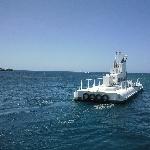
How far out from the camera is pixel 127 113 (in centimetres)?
3972

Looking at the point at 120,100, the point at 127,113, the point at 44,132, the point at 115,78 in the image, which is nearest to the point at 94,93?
the point at 120,100

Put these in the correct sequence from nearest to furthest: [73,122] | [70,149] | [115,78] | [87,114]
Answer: [70,149]
[73,122]
[87,114]
[115,78]

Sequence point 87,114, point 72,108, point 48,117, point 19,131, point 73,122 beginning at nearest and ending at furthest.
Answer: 1. point 19,131
2. point 73,122
3. point 48,117
4. point 87,114
5. point 72,108

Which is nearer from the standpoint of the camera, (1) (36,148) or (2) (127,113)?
(1) (36,148)

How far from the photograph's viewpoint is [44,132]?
27375 millimetres

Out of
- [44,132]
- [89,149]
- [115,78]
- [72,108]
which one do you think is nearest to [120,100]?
[72,108]

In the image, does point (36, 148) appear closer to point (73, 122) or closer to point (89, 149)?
point (89, 149)

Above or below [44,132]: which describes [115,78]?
above

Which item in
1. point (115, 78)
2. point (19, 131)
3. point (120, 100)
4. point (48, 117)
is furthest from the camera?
point (115, 78)

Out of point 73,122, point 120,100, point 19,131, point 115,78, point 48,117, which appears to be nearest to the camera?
point 19,131

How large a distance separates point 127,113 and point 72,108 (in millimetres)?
8103

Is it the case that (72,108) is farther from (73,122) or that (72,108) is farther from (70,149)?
(70,149)

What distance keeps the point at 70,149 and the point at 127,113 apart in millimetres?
19046

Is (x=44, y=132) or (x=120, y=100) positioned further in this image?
(x=120, y=100)
